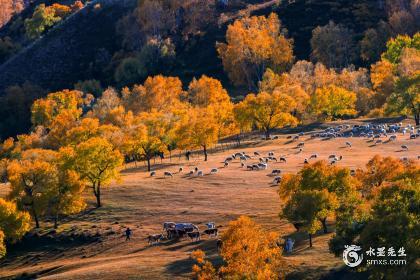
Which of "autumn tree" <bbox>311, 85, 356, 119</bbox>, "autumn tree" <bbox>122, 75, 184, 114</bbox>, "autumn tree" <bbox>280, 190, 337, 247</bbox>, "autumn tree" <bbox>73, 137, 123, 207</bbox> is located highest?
"autumn tree" <bbox>122, 75, 184, 114</bbox>

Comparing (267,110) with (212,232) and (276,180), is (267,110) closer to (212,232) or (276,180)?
(276,180)

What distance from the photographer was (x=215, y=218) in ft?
266

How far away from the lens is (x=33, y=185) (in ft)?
308

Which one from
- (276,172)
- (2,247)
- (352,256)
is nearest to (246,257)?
(352,256)

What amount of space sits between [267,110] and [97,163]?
53.9m

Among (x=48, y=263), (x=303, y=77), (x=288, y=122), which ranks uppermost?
(x=303, y=77)

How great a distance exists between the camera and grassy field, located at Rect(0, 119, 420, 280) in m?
64.3

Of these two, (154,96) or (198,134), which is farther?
(154,96)

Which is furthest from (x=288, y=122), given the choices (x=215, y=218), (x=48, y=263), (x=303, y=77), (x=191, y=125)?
(x=48, y=263)

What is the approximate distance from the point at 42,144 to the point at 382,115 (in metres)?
80.7

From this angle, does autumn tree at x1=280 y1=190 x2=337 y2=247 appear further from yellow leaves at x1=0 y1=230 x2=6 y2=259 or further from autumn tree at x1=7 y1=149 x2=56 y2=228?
autumn tree at x1=7 y1=149 x2=56 y2=228

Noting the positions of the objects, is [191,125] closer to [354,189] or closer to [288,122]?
[288,122]

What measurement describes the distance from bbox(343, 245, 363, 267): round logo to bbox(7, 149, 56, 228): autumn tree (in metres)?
50.9

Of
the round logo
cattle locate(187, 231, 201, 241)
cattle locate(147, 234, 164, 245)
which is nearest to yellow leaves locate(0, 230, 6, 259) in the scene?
cattle locate(147, 234, 164, 245)
